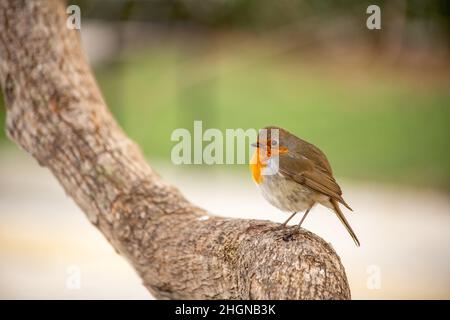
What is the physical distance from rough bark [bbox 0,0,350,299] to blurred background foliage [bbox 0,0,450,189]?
19.1 ft

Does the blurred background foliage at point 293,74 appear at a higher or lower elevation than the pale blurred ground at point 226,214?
higher

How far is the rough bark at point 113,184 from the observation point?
129 inches

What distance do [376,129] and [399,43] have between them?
176 cm

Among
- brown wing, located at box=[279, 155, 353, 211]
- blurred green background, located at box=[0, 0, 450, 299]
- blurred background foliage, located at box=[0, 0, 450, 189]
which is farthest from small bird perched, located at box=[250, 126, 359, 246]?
blurred background foliage, located at box=[0, 0, 450, 189]

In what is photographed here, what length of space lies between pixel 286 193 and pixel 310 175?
0.14 meters

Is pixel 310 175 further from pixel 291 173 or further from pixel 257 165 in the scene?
pixel 257 165

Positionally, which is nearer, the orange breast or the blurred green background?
the orange breast

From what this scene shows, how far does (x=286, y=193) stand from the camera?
3406mm

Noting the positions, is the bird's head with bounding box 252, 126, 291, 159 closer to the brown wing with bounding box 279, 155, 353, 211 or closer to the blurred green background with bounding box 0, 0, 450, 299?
the brown wing with bounding box 279, 155, 353, 211

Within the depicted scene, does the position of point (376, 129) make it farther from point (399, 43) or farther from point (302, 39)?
point (302, 39)

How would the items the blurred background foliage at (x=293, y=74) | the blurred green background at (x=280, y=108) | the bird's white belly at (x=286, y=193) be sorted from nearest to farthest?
1. the bird's white belly at (x=286, y=193)
2. the blurred green background at (x=280, y=108)
3. the blurred background foliage at (x=293, y=74)

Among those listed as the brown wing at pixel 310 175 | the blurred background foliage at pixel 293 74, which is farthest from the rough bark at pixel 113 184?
the blurred background foliage at pixel 293 74

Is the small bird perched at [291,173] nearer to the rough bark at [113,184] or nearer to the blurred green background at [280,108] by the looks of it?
the rough bark at [113,184]

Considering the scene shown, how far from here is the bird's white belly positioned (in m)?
3.39
